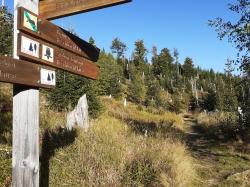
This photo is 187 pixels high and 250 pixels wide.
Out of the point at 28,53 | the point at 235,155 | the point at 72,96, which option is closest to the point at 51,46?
the point at 28,53

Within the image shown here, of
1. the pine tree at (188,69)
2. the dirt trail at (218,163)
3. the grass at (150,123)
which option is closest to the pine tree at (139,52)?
the pine tree at (188,69)

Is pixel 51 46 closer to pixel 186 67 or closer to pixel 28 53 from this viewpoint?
pixel 28 53

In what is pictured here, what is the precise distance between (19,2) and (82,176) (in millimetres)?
3442

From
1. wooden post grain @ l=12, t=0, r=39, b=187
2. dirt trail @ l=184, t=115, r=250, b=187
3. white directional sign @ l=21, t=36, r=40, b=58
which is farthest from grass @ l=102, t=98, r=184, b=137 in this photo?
white directional sign @ l=21, t=36, r=40, b=58

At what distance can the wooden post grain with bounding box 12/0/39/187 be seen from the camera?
4414 millimetres

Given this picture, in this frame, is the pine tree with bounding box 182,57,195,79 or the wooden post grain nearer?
the wooden post grain

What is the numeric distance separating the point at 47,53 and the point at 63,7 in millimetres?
607

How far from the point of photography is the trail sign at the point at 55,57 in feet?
14.2

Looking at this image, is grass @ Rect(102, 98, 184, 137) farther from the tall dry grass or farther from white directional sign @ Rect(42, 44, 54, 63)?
white directional sign @ Rect(42, 44, 54, 63)

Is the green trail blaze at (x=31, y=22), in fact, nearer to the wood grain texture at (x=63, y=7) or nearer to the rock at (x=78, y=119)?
the wood grain texture at (x=63, y=7)

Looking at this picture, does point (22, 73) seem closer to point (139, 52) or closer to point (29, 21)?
point (29, 21)

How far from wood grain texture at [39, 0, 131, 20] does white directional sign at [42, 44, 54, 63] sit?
1.42ft

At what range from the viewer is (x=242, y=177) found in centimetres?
846

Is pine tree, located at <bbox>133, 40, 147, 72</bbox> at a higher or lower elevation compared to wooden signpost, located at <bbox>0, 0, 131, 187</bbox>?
higher
